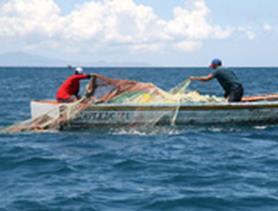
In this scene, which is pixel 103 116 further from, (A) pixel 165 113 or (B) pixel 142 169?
(B) pixel 142 169

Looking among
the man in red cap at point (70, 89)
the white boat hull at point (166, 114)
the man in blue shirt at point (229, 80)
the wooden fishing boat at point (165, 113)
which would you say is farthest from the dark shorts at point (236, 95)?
the man in red cap at point (70, 89)

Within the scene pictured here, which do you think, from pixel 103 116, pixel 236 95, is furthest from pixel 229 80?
pixel 103 116

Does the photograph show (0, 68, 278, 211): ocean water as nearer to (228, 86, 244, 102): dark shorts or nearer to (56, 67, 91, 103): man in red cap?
(228, 86, 244, 102): dark shorts

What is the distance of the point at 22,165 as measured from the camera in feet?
37.5

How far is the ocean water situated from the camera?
866cm

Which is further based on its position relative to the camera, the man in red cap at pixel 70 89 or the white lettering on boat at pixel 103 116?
the man in red cap at pixel 70 89

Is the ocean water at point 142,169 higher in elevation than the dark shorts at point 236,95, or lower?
lower

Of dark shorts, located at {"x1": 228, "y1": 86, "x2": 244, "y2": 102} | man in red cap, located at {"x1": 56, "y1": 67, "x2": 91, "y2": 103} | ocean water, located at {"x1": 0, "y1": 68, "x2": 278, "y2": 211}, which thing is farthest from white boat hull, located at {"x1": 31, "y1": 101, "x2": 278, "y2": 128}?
man in red cap, located at {"x1": 56, "y1": 67, "x2": 91, "y2": 103}

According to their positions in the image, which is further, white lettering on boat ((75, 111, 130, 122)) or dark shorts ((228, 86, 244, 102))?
dark shorts ((228, 86, 244, 102))

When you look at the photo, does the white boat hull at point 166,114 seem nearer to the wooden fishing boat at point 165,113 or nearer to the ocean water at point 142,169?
the wooden fishing boat at point 165,113

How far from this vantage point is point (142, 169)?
10.9 m

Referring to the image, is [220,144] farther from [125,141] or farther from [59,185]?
[59,185]

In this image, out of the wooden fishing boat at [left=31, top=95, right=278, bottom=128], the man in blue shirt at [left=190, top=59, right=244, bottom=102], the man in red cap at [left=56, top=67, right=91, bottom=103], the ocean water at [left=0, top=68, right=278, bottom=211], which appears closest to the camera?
the ocean water at [left=0, top=68, right=278, bottom=211]

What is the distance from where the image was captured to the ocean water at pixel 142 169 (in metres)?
8.66
